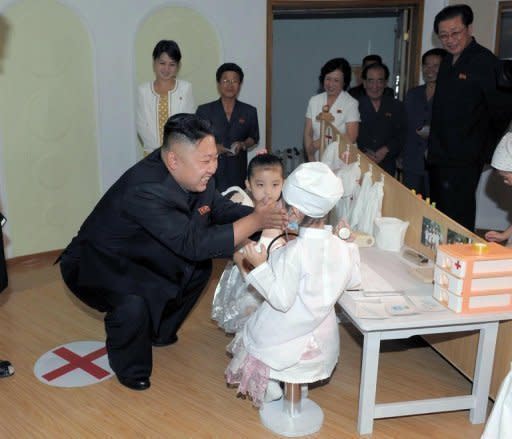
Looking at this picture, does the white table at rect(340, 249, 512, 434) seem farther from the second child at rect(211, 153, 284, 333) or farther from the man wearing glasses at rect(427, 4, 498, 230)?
the man wearing glasses at rect(427, 4, 498, 230)

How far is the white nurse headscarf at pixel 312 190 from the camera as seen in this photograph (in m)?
1.96

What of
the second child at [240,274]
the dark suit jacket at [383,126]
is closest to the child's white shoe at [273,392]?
the second child at [240,274]

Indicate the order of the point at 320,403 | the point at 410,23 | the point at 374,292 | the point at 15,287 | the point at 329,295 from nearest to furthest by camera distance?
the point at 329,295
the point at 374,292
the point at 320,403
the point at 15,287
the point at 410,23

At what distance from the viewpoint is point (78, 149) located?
4363mm

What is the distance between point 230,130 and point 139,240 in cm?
198

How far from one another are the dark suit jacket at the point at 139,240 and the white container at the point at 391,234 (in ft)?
2.57

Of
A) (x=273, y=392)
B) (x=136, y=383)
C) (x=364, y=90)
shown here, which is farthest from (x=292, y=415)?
(x=364, y=90)

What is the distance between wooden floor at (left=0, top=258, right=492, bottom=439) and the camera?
2.36 m

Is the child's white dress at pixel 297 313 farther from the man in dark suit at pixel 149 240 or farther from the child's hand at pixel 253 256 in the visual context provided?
the man in dark suit at pixel 149 240

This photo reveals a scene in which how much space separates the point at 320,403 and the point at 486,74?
196 cm

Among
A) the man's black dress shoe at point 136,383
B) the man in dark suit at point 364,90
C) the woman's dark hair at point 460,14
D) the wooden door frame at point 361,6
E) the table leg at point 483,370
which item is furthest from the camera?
the wooden door frame at point 361,6

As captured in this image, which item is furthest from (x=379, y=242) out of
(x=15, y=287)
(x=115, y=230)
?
(x=15, y=287)

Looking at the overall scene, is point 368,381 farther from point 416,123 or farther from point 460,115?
point 416,123

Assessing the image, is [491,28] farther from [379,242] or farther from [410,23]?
[379,242]
